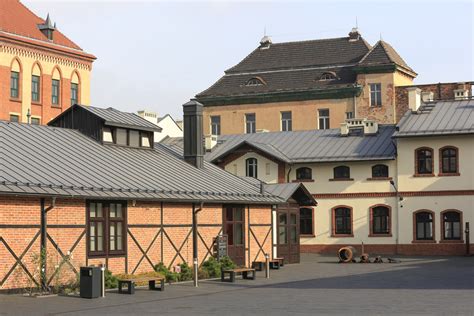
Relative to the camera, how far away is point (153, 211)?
30016mm

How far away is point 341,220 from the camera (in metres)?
50.4

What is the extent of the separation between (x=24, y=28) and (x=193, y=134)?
32.8 meters

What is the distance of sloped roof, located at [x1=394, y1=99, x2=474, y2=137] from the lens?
47469 millimetres

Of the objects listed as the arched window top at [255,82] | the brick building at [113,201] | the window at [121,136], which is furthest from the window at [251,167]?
the arched window top at [255,82]

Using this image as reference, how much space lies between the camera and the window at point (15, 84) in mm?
64812

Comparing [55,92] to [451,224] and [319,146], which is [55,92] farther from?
[451,224]

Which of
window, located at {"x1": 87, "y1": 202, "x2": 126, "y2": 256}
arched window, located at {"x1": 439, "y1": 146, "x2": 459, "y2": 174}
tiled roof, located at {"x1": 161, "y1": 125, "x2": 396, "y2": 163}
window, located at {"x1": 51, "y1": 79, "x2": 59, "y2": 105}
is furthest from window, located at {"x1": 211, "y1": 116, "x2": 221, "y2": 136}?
window, located at {"x1": 87, "y1": 202, "x2": 126, "y2": 256}

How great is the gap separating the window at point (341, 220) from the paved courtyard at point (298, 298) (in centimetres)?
1658

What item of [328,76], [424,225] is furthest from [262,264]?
[328,76]

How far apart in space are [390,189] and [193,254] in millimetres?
19660

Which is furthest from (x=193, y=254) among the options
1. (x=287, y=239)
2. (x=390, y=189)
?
(x=390, y=189)

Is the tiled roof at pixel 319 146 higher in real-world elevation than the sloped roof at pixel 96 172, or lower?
higher

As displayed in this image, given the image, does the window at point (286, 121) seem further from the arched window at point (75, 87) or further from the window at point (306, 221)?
the window at point (306, 221)

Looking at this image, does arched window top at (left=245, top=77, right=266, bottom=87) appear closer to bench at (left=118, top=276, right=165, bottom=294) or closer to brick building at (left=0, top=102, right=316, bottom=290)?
brick building at (left=0, top=102, right=316, bottom=290)
